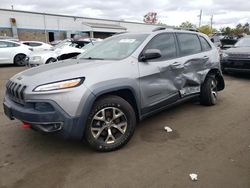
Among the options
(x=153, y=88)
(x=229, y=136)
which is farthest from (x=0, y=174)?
(x=229, y=136)

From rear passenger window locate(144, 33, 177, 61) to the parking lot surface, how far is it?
120cm

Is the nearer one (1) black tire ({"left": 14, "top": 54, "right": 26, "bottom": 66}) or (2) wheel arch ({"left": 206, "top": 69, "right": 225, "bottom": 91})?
(2) wheel arch ({"left": 206, "top": 69, "right": 225, "bottom": 91})

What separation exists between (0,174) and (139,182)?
1.66 meters

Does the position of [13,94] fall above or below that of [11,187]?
above

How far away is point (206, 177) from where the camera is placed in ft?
9.80

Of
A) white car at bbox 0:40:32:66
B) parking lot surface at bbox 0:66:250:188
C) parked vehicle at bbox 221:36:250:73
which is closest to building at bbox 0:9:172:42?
white car at bbox 0:40:32:66

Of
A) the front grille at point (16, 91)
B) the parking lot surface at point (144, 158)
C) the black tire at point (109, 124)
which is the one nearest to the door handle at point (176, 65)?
the parking lot surface at point (144, 158)

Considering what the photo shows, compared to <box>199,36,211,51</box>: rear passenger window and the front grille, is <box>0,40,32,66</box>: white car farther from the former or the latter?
the front grille

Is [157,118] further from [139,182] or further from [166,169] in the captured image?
[139,182]

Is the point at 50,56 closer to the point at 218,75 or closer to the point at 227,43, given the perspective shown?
the point at 218,75

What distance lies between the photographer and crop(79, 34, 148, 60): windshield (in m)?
4.15

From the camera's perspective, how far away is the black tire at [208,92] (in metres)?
5.54

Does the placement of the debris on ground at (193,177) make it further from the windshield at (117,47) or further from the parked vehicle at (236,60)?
the parked vehicle at (236,60)

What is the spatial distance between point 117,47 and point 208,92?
2323 millimetres
